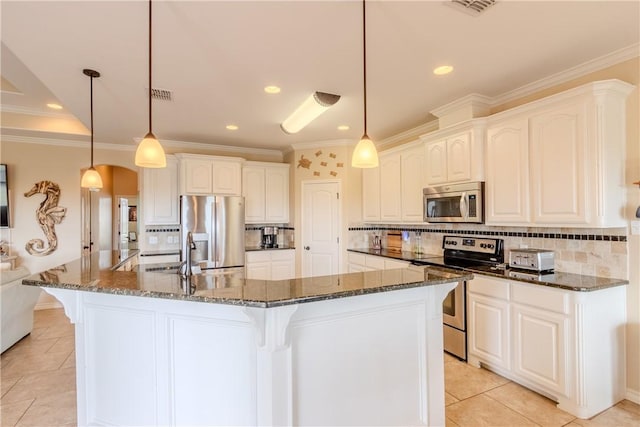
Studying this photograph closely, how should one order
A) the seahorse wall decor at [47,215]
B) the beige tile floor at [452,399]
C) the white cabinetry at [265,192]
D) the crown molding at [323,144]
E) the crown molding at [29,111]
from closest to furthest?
the beige tile floor at [452,399], the crown molding at [29,111], the seahorse wall decor at [47,215], the crown molding at [323,144], the white cabinetry at [265,192]

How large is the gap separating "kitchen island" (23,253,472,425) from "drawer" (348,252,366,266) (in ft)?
8.33

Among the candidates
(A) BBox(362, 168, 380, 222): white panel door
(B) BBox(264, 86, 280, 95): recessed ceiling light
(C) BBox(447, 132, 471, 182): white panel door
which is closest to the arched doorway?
(A) BBox(362, 168, 380, 222): white panel door

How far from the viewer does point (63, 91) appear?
3.02m

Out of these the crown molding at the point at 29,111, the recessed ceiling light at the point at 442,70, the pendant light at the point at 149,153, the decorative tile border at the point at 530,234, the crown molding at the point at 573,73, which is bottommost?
the decorative tile border at the point at 530,234

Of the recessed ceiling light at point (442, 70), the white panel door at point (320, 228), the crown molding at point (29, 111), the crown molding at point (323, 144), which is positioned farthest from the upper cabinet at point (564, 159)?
the crown molding at point (29, 111)

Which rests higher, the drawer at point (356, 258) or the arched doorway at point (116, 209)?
the arched doorway at point (116, 209)

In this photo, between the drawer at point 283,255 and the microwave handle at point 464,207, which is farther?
the drawer at point 283,255

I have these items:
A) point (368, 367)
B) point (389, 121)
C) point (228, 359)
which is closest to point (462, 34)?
point (389, 121)

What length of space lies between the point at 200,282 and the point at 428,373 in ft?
4.76

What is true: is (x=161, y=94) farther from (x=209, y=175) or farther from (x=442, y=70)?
(x=442, y=70)

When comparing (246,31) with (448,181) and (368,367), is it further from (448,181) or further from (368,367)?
(448,181)

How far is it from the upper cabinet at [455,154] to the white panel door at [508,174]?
106 millimetres

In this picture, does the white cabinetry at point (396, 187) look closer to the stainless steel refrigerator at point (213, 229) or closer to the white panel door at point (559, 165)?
the white panel door at point (559, 165)

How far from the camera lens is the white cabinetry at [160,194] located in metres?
4.73
